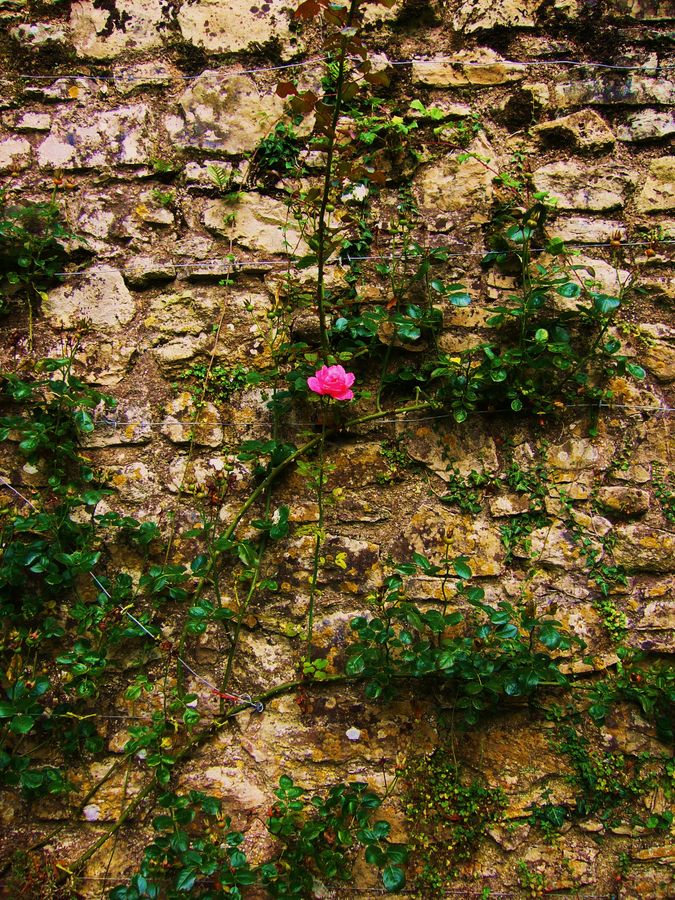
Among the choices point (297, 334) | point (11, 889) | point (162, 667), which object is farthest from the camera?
point (297, 334)

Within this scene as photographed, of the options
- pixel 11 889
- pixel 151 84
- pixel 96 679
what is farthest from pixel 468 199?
pixel 11 889

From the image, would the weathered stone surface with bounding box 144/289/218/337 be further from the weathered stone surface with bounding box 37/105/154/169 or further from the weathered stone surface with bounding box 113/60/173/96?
the weathered stone surface with bounding box 113/60/173/96

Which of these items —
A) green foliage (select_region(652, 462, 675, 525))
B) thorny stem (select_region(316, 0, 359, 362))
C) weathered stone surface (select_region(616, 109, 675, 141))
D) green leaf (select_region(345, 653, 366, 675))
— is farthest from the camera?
weathered stone surface (select_region(616, 109, 675, 141))

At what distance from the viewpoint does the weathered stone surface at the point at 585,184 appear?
6.75 feet

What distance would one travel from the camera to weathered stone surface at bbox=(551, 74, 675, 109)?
2064mm

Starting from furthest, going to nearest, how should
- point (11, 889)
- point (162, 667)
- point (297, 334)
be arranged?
1. point (297, 334)
2. point (162, 667)
3. point (11, 889)

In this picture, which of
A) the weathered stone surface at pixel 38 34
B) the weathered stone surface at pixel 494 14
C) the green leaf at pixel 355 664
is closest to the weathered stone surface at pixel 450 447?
the green leaf at pixel 355 664

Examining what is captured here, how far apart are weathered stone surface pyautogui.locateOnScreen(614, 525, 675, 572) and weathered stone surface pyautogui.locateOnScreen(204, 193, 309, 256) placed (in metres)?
1.39

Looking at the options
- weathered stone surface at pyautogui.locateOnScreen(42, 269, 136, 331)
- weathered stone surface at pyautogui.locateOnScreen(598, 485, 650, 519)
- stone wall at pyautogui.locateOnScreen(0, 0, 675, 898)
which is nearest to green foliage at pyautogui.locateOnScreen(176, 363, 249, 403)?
stone wall at pyautogui.locateOnScreen(0, 0, 675, 898)

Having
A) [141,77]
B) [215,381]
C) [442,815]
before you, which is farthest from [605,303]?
[141,77]

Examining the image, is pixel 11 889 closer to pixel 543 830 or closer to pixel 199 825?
pixel 199 825

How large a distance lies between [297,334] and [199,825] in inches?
59.3

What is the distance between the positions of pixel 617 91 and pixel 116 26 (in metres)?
1.70

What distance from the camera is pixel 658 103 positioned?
207 centimetres
